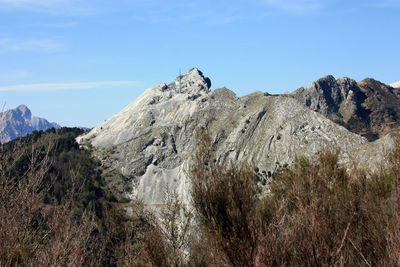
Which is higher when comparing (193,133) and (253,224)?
(193,133)

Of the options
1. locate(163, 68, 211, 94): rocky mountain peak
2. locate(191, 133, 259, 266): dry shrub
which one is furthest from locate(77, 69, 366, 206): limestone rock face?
locate(191, 133, 259, 266): dry shrub

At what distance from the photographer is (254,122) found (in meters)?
102

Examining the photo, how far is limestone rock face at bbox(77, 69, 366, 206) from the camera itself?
3558 inches

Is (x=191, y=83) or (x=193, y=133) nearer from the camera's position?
(x=193, y=133)

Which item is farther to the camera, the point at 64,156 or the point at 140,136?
the point at 140,136

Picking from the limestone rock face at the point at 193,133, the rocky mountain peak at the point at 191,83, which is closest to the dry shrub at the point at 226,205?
the limestone rock face at the point at 193,133

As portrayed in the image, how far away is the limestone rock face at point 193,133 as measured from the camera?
9038 centimetres

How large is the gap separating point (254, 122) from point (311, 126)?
16.3 metres

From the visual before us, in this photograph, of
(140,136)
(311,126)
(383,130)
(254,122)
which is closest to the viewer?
(311,126)

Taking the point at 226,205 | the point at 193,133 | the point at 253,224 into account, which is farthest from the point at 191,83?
the point at 253,224

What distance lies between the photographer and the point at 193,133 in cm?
10981

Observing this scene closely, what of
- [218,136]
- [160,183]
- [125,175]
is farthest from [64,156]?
[218,136]

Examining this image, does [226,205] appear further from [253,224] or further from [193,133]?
[193,133]

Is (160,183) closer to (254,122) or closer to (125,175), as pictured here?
(125,175)
